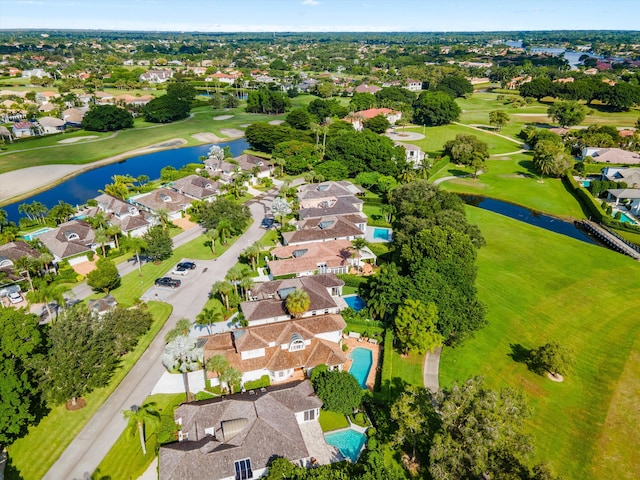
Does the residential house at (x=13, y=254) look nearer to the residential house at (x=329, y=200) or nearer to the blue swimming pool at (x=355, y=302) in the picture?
the residential house at (x=329, y=200)

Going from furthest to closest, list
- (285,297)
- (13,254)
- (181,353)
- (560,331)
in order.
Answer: (13,254), (285,297), (560,331), (181,353)

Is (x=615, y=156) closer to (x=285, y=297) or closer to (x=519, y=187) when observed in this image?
(x=519, y=187)

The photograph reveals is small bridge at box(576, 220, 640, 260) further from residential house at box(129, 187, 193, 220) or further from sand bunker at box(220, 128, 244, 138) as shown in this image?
sand bunker at box(220, 128, 244, 138)

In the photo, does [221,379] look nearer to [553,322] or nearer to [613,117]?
[553,322]

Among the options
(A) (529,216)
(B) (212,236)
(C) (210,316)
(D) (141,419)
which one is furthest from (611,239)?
(D) (141,419)

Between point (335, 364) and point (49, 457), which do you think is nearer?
point (49, 457)

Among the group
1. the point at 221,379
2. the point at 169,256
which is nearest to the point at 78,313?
the point at 221,379

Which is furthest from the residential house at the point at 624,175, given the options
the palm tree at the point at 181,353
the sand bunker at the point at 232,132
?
the sand bunker at the point at 232,132
